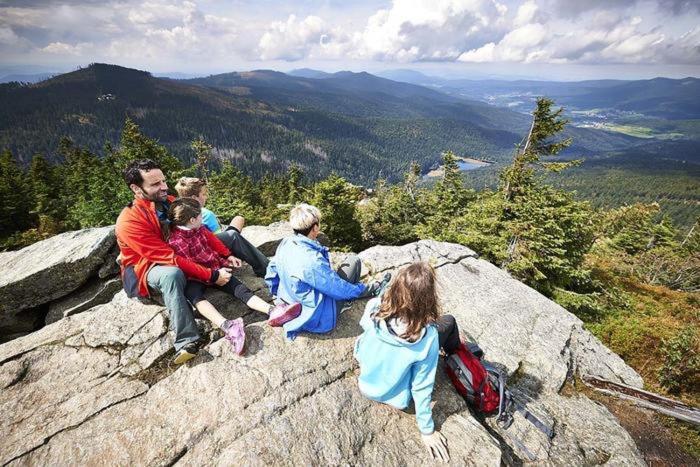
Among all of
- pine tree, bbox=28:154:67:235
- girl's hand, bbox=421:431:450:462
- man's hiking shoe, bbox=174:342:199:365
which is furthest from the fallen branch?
pine tree, bbox=28:154:67:235

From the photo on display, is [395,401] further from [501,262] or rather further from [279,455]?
[501,262]

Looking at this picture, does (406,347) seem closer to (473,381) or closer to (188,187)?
(473,381)

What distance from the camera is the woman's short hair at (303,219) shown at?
5266 mm

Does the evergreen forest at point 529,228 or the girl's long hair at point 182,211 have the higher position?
the girl's long hair at point 182,211

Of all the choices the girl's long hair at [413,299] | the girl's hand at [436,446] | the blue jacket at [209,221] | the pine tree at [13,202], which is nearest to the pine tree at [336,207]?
the blue jacket at [209,221]

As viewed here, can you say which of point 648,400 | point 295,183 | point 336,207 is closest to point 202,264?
point 648,400

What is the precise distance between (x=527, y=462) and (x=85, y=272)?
1074 centimetres

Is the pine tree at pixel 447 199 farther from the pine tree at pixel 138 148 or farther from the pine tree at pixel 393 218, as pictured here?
the pine tree at pixel 138 148

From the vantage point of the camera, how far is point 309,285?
541 cm

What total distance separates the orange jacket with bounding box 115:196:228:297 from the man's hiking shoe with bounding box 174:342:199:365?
1.23m

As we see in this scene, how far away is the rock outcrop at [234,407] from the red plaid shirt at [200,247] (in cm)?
97

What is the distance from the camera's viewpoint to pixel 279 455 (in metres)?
4.14

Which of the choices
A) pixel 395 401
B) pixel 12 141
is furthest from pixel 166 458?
pixel 12 141

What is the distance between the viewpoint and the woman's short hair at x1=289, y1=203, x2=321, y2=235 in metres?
5.27
